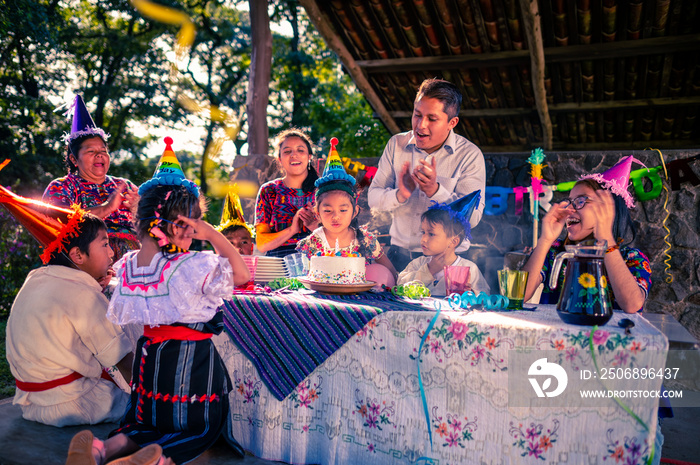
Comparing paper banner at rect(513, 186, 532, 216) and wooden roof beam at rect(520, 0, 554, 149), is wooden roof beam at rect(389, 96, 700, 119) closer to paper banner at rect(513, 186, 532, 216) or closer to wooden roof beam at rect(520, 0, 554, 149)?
wooden roof beam at rect(520, 0, 554, 149)

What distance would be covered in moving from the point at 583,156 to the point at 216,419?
4.52 metres

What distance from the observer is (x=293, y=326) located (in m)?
2.29

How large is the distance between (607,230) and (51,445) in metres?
3.03

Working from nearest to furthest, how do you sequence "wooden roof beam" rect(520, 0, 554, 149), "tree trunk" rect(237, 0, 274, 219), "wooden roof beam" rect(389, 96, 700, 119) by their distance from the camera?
"wooden roof beam" rect(520, 0, 554, 149), "wooden roof beam" rect(389, 96, 700, 119), "tree trunk" rect(237, 0, 274, 219)

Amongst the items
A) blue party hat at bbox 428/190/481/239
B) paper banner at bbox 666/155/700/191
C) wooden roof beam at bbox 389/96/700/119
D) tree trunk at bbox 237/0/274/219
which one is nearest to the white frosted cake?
blue party hat at bbox 428/190/481/239

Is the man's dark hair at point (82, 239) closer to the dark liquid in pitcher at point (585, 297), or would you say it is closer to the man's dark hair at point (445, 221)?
the man's dark hair at point (445, 221)

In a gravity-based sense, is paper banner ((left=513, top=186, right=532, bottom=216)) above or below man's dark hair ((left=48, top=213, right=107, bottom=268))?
above

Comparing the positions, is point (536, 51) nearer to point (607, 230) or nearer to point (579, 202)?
point (579, 202)

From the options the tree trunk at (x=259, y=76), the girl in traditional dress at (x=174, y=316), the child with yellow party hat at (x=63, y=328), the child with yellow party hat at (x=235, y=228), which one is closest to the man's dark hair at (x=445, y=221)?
the girl in traditional dress at (x=174, y=316)

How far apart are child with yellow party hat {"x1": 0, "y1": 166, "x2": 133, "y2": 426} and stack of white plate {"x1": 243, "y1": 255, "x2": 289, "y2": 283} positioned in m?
0.83

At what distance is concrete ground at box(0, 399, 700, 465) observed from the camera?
2461mm

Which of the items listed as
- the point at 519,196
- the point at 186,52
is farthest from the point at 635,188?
the point at 186,52

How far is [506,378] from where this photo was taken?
6.22 ft

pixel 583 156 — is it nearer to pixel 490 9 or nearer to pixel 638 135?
pixel 490 9
